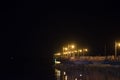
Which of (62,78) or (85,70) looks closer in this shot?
(85,70)

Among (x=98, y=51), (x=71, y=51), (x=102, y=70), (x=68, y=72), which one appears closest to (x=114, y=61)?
(x=102, y=70)

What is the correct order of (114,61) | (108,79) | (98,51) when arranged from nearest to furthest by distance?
1. (108,79)
2. (114,61)
3. (98,51)

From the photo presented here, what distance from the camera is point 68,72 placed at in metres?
73.9

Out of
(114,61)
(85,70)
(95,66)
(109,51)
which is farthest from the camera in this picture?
(109,51)

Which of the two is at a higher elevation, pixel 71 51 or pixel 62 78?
pixel 71 51

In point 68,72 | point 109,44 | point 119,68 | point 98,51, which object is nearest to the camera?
point 119,68

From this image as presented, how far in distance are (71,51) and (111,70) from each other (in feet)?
192

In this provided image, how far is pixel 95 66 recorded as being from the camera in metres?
50.6

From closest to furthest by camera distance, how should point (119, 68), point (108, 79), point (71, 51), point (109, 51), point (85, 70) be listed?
point (119, 68) < point (108, 79) < point (85, 70) < point (71, 51) < point (109, 51)

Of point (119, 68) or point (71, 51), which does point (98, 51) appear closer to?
point (71, 51)

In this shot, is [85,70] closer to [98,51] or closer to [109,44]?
[109,44]

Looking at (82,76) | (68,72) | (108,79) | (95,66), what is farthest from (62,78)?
(108,79)

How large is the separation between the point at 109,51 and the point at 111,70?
77.5 m

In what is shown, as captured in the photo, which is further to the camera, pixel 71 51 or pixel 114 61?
pixel 71 51
